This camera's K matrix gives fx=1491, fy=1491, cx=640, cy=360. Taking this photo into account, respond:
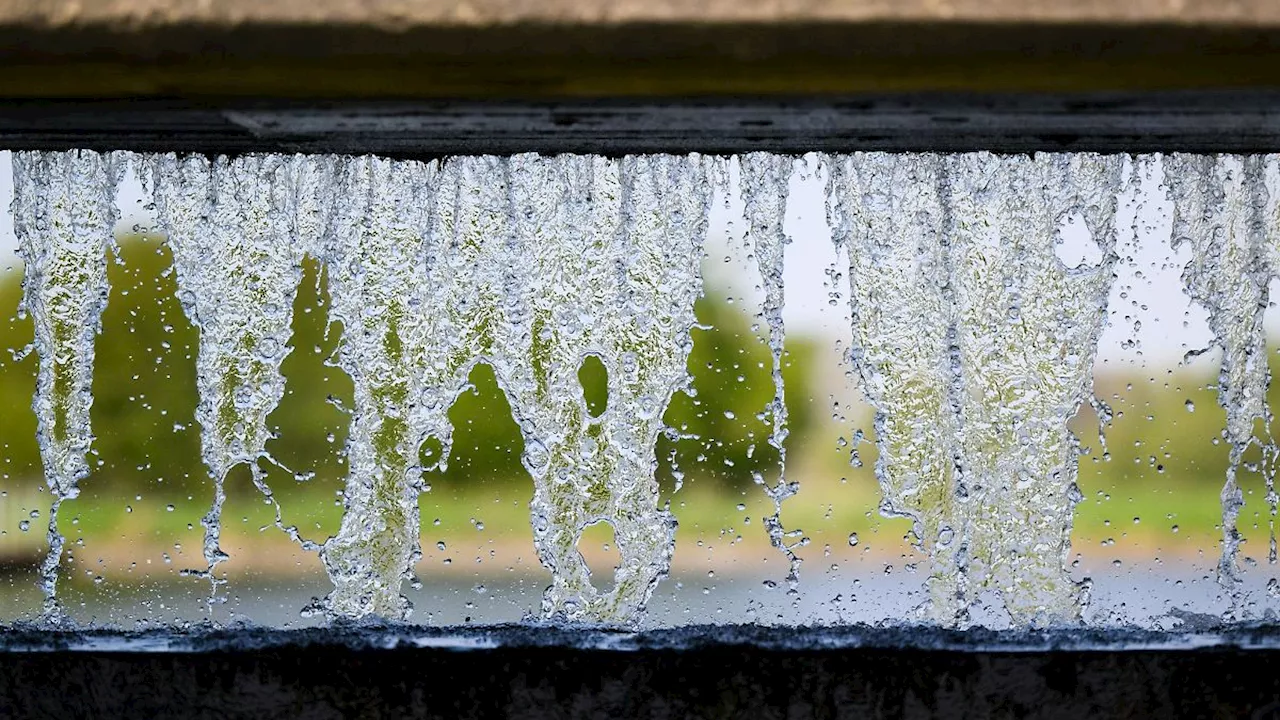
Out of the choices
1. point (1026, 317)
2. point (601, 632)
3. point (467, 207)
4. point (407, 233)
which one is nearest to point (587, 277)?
point (407, 233)

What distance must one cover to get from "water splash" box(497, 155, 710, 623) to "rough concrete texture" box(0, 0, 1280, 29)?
1.79 m

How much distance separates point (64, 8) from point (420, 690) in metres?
1.25

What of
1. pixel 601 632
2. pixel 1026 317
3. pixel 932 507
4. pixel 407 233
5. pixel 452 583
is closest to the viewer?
pixel 601 632

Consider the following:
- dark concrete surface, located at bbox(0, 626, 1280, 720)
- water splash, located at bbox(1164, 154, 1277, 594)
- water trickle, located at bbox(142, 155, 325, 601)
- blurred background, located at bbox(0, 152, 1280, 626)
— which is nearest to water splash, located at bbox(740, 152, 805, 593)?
water splash, located at bbox(1164, 154, 1277, 594)

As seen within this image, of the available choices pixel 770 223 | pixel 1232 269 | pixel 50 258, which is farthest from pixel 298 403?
pixel 1232 269

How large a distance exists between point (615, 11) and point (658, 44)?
48 mm

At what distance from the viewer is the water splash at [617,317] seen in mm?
3504

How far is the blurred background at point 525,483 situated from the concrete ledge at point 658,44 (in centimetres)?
2020

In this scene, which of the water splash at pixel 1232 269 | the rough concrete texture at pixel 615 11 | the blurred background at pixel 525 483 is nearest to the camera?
the rough concrete texture at pixel 615 11

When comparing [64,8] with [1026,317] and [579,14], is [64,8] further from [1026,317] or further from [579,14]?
[1026,317]

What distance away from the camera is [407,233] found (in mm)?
4598

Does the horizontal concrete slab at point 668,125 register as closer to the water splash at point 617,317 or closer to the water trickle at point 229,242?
the water trickle at point 229,242

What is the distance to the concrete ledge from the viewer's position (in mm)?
1323

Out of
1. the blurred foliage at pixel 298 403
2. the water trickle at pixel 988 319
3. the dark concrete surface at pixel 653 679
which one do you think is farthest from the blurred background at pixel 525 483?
the dark concrete surface at pixel 653 679
